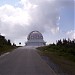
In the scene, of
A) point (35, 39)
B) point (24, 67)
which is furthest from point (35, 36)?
point (24, 67)

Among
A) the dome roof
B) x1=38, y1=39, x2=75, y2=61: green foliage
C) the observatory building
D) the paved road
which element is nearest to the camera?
the paved road

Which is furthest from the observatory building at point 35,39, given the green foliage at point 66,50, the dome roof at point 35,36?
the green foliage at point 66,50

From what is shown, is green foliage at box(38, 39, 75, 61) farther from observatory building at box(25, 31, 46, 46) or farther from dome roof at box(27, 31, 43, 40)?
dome roof at box(27, 31, 43, 40)

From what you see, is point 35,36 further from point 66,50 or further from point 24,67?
point 24,67

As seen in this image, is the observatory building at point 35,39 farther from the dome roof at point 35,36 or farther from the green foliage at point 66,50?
the green foliage at point 66,50

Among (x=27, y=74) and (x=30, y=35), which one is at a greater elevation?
(x=30, y=35)

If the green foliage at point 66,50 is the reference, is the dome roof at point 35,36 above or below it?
above

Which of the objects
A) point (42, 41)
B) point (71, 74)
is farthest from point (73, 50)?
point (42, 41)

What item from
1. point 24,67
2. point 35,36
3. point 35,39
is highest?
point 35,36

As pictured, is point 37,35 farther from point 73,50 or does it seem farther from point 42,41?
point 73,50

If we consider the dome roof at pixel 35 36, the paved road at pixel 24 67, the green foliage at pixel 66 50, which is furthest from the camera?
the dome roof at pixel 35 36

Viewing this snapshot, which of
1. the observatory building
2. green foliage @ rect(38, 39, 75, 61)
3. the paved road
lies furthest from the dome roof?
the paved road

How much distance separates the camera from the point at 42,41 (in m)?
192

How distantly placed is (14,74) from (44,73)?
2.16 metres
